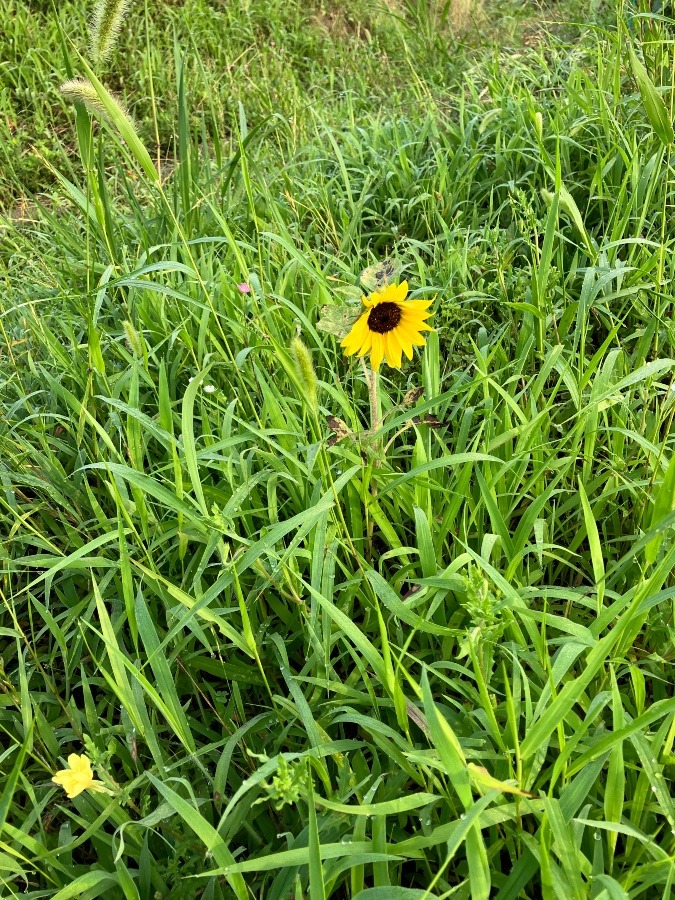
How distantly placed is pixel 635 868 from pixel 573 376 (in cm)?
98

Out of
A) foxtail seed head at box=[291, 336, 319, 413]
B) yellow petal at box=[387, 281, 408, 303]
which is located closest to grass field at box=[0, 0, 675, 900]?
foxtail seed head at box=[291, 336, 319, 413]

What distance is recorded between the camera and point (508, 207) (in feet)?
7.69

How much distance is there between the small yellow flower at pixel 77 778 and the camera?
945mm

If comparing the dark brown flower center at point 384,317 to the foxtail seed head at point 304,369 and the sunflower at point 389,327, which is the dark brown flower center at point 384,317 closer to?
the sunflower at point 389,327

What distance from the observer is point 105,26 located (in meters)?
1.39

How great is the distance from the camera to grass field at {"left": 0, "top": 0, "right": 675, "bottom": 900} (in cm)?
→ 96

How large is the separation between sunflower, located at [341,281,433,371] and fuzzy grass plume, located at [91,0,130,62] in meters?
0.71

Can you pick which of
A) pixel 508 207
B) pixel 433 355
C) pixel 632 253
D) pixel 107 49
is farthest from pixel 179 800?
pixel 508 207

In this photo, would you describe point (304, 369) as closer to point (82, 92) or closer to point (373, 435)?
point (373, 435)

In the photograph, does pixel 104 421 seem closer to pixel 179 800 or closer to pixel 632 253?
pixel 179 800

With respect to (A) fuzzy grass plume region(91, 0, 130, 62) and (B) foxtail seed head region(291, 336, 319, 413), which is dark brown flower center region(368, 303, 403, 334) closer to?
(B) foxtail seed head region(291, 336, 319, 413)

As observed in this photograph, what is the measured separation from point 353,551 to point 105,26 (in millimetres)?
1082

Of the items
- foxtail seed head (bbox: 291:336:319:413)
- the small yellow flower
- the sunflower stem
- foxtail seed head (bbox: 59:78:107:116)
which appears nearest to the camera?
the small yellow flower

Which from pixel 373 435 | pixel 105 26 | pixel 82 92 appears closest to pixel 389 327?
pixel 373 435
